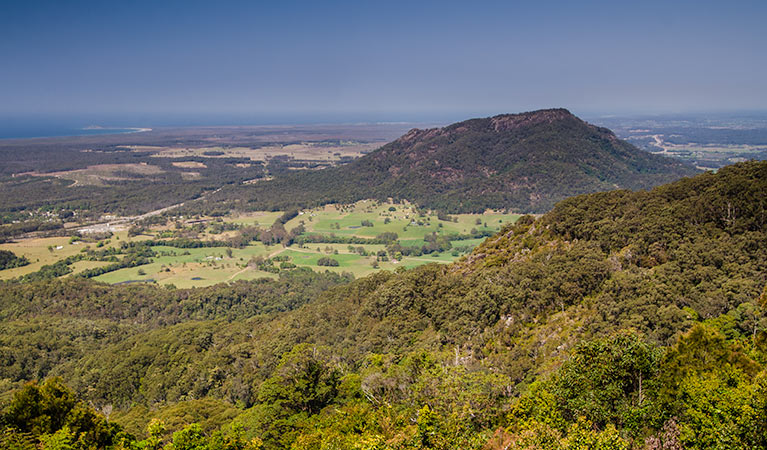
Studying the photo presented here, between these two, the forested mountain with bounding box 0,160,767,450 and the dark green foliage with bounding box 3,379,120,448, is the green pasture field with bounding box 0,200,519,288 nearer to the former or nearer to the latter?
the forested mountain with bounding box 0,160,767,450

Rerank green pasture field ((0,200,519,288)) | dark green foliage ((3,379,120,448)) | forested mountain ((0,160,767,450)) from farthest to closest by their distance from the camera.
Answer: green pasture field ((0,200,519,288)) → dark green foliage ((3,379,120,448)) → forested mountain ((0,160,767,450))

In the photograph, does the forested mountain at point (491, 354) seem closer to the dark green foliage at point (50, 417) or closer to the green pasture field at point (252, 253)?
the dark green foliage at point (50, 417)

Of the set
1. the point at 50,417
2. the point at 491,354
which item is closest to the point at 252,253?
the point at 491,354

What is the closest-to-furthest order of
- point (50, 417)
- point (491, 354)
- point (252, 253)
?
point (50, 417)
point (491, 354)
point (252, 253)

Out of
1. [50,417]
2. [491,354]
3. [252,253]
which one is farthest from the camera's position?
[252,253]

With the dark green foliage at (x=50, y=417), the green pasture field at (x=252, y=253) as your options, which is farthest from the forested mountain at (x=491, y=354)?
the green pasture field at (x=252, y=253)

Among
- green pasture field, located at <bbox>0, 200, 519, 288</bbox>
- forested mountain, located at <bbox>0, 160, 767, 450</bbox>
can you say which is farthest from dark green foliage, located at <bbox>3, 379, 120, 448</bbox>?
green pasture field, located at <bbox>0, 200, 519, 288</bbox>

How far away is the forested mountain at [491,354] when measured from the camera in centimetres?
2611

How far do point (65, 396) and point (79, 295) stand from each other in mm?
93361

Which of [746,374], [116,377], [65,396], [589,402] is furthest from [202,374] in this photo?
[746,374]

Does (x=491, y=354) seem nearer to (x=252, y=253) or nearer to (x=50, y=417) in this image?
(x=50, y=417)

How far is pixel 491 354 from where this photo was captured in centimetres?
4894

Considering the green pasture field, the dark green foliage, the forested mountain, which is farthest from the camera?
the green pasture field

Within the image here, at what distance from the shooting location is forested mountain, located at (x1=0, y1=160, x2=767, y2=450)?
2611cm
